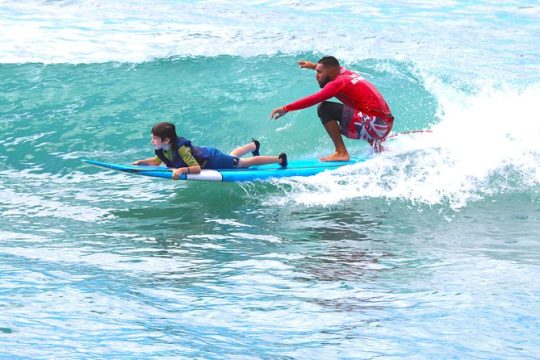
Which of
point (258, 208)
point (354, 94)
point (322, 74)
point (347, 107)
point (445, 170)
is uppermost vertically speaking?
point (322, 74)

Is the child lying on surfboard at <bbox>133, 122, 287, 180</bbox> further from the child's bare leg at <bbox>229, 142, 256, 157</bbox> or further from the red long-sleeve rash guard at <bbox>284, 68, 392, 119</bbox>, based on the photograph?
the red long-sleeve rash guard at <bbox>284, 68, 392, 119</bbox>

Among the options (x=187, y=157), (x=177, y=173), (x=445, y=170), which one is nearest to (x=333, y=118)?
(x=445, y=170)

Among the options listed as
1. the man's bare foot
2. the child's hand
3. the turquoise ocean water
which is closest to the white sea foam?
the turquoise ocean water

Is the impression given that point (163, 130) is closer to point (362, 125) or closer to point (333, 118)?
point (333, 118)

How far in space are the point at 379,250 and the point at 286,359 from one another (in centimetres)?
232

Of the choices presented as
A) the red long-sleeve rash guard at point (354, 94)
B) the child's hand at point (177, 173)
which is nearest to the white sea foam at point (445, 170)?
the red long-sleeve rash guard at point (354, 94)

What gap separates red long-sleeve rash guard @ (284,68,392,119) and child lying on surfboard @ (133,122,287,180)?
0.77m

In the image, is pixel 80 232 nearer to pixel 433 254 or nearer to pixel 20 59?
pixel 433 254

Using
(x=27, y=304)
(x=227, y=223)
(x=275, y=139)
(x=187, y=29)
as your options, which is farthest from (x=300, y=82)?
(x=27, y=304)

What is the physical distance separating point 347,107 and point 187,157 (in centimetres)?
179

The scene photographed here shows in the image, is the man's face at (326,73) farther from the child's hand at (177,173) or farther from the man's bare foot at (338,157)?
the child's hand at (177,173)

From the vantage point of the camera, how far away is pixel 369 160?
9094mm

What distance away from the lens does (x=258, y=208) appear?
27.7 feet

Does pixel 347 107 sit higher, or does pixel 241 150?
pixel 347 107
